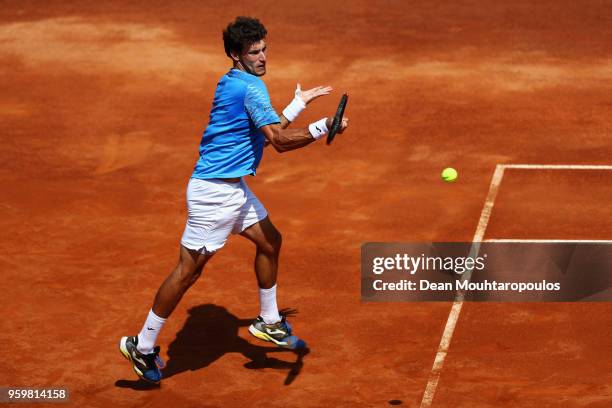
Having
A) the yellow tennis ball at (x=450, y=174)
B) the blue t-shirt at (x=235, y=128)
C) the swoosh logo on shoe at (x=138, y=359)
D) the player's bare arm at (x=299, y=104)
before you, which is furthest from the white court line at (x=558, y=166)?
the swoosh logo on shoe at (x=138, y=359)

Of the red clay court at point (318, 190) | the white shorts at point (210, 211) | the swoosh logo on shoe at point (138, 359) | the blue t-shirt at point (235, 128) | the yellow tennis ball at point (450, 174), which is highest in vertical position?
the blue t-shirt at point (235, 128)

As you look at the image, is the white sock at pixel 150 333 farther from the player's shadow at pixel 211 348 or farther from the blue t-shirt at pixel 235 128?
the blue t-shirt at pixel 235 128

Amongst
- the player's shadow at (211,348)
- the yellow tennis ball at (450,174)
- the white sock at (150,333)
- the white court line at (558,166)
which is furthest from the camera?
the white court line at (558,166)

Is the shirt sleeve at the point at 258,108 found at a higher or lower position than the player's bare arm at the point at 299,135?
higher

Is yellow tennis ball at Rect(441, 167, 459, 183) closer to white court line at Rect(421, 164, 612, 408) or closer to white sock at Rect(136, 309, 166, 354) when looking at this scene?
white court line at Rect(421, 164, 612, 408)

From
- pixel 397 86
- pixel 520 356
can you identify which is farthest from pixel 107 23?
pixel 520 356

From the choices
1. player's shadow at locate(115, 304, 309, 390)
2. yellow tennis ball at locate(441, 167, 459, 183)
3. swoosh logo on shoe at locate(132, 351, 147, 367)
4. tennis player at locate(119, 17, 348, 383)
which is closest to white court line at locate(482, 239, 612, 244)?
yellow tennis ball at locate(441, 167, 459, 183)

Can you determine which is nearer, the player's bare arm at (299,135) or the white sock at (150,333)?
the player's bare arm at (299,135)

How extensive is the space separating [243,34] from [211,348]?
9.23 feet

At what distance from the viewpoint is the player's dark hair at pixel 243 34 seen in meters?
8.73

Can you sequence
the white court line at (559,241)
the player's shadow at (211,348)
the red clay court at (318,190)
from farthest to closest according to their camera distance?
1. the white court line at (559,241)
2. the player's shadow at (211,348)
3. the red clay court at (318,190)

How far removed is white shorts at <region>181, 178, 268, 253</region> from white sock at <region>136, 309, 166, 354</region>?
63 centimetres

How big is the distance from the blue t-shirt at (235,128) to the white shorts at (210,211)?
96 mm

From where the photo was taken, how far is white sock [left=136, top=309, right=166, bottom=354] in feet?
29.4
